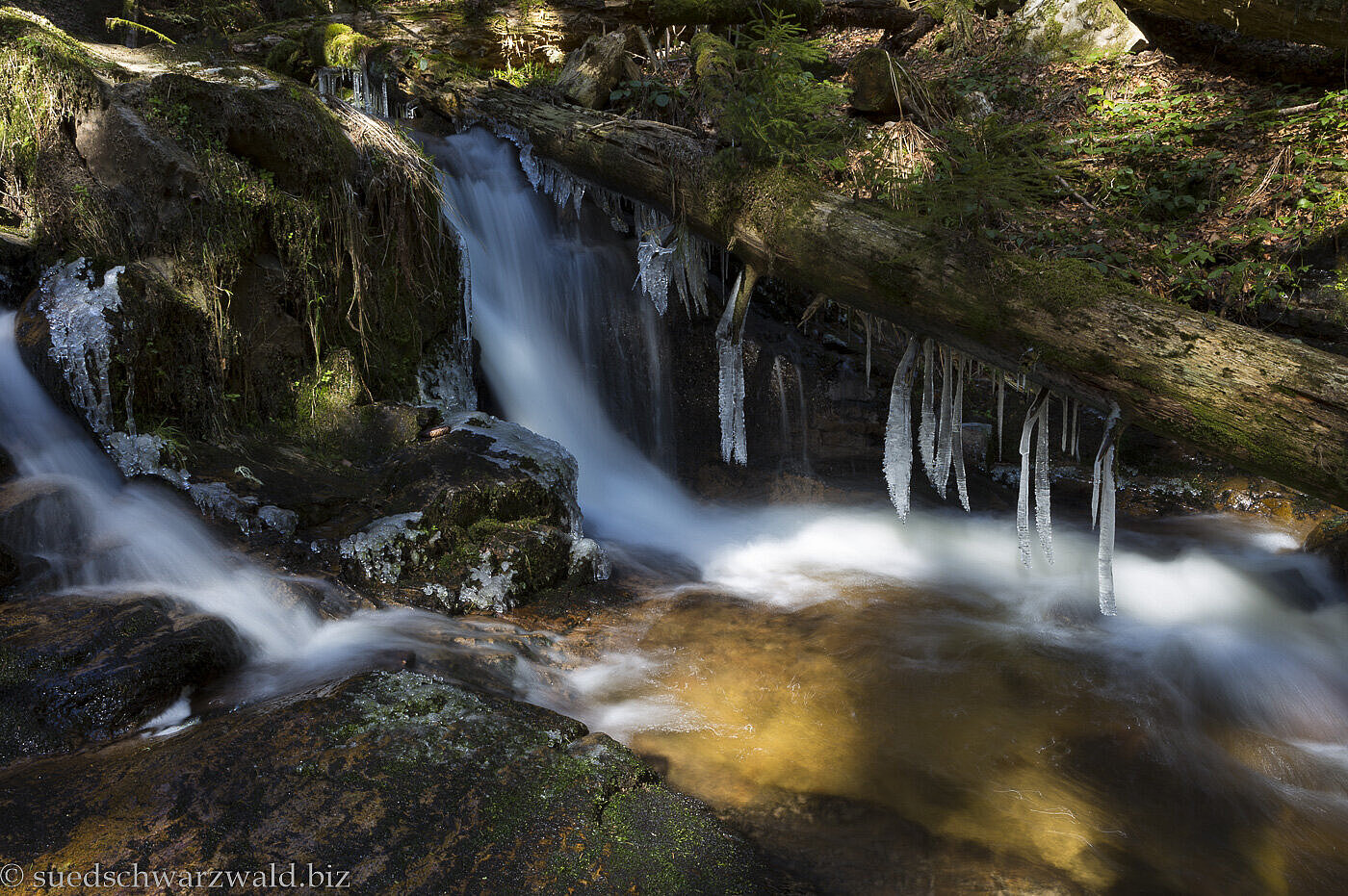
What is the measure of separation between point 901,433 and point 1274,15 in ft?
18.9

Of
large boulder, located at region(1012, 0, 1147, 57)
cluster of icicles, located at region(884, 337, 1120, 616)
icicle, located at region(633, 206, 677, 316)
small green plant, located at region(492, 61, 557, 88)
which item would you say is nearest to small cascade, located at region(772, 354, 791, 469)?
icicle, located at region(633, 206, 677, 316)

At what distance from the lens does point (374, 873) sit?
7.09ft

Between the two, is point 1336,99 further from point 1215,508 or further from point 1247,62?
point 1215,508

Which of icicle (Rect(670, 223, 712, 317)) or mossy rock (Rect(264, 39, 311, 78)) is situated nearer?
icicle (Rect(670, 223, 712, 317))

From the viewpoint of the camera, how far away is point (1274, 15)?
6.47 meters

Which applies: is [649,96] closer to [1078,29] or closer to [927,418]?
A: [927,418]

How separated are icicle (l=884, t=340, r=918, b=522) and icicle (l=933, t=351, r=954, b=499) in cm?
18

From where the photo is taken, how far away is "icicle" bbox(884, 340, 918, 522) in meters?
4.37

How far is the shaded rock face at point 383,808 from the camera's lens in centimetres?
218

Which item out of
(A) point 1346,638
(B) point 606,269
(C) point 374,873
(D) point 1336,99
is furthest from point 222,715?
(D) point 1336,99

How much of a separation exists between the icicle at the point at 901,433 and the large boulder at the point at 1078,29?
8050mm

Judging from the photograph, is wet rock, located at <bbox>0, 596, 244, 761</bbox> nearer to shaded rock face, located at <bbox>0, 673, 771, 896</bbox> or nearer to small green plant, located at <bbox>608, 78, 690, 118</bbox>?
shaded rock face, located at <bbox>0, 673, 771, 896</bbox>

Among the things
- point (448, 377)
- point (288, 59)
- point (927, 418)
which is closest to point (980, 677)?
point (927, 418)

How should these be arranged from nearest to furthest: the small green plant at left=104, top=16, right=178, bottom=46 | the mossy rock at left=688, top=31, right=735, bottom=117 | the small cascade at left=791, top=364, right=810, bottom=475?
the mossy rock at left=688, top=31, right=735, bottom=117 < the small green plant at left=104, top=16, right=178, bottom=46 < the small cascade at left=791, top=364, right=810, bottom=475
